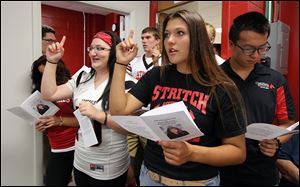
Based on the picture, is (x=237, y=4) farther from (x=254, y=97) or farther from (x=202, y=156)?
(x=202, y=156)

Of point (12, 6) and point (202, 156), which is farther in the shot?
point (12, 6)

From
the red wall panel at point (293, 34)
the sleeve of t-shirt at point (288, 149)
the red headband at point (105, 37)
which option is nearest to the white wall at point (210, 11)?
the red headband at point (105, 37)

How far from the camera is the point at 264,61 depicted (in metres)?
1.14

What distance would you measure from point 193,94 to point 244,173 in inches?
19.1

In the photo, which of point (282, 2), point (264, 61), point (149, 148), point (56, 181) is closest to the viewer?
point (149, 148)

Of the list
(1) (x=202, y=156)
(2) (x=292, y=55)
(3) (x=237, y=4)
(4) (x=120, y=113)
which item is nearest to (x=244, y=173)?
(1) (x=202, y=156)

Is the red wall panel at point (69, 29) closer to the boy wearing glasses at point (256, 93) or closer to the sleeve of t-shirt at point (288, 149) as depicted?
the boy wearing glasses at point (256, 93)

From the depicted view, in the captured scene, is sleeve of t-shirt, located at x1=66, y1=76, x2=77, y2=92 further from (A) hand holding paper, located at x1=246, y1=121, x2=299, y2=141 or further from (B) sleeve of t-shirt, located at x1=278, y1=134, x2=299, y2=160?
(B) sleeve of t-shirt, located at x1=278, y1=134, x2=299, y2=160

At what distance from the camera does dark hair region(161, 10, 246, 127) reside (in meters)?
0.75

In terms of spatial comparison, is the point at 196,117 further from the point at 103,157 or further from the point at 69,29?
the point at 69,29

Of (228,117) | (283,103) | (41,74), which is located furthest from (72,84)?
(283,103)

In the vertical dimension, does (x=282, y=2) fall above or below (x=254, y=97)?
above

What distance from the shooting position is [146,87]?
0.86 meters

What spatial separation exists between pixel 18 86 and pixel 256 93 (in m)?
0.86
